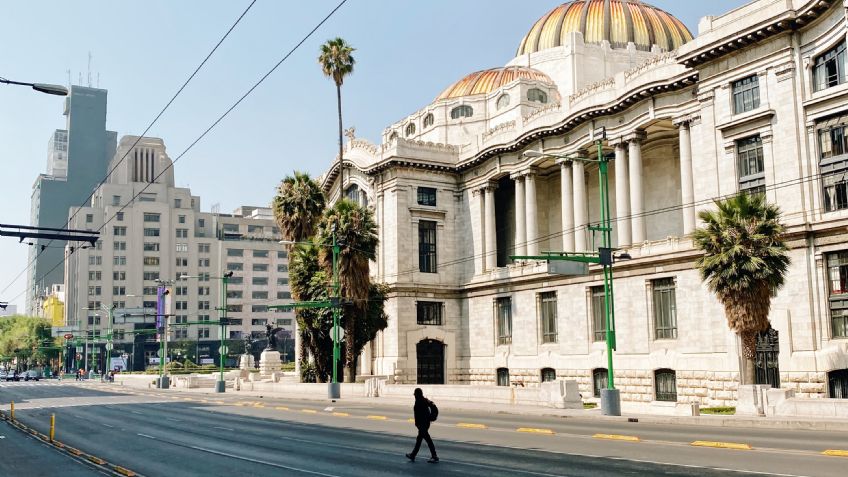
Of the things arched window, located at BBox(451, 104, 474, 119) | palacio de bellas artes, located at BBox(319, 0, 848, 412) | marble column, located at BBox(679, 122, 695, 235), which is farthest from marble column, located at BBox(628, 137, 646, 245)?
arched window, located at BBox(451, 104, 474, 119)

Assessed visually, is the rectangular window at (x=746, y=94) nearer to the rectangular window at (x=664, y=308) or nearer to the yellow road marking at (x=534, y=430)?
the rectangular window at (x=664, y=308)

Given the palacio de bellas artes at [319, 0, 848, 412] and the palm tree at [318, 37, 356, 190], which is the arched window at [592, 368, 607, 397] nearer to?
the palacio de bellas artes at [319, 0, 848, 412]

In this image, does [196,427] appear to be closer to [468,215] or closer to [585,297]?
[585,297]

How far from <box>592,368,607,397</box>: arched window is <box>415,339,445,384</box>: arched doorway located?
14.6 m

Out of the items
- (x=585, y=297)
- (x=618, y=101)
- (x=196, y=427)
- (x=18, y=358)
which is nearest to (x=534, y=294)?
(x=585, y=297)

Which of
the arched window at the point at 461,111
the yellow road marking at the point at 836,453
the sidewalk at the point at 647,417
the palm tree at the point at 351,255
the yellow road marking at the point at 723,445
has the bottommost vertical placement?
the sidewalk at the point at 647,417

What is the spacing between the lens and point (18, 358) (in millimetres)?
160375

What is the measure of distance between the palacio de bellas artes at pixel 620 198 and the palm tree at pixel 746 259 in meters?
3.28

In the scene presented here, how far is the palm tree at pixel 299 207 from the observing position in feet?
204

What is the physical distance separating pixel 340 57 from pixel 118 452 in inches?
1801

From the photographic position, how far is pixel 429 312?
207 ft

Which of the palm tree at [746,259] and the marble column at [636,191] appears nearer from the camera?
the palm tree at [746,259]


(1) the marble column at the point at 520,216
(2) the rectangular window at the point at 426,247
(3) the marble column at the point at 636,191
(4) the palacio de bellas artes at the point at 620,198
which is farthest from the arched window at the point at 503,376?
(3) the marble column at the point at 636,191

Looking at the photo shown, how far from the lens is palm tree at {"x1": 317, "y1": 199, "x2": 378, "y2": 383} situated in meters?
54.4
